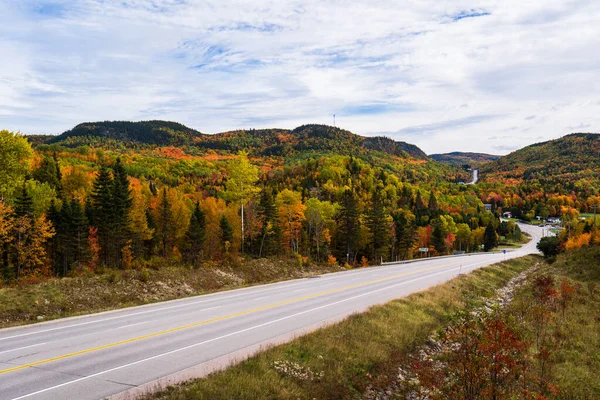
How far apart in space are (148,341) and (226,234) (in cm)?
4686

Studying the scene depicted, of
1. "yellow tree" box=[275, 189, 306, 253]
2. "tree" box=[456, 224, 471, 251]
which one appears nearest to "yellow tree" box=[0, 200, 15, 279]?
"yellow tree" box=[275, 189, 306, 253]

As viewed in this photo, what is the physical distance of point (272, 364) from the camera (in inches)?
493

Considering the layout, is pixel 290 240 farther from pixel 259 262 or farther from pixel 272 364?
pixel 272 364

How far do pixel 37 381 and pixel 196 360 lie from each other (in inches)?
174

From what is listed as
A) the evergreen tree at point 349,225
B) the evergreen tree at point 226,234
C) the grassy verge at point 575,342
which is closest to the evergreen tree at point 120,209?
→ the evergreen tree at point 226,234

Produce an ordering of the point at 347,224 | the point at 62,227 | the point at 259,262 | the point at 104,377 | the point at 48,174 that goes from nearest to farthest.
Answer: the point at 104,377, the point at 259,262, the point at 62,227, the point at 48,174, the point at 347,224

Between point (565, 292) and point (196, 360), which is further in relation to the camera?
point (565, 292)

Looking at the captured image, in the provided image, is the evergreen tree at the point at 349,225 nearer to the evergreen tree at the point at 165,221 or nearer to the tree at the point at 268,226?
the tree at the point at 268,226

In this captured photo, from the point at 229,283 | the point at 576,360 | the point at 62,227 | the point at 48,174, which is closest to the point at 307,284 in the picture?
the point at 229,283

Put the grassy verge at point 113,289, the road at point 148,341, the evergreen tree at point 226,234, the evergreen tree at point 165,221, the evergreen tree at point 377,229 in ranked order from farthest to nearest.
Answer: the evergreen tree at point 377,229 < the evergreen tree at point 165,221 < the evergreen tree at point 226,234 < the grassy verge at point 113,289 < the road at point 148,341

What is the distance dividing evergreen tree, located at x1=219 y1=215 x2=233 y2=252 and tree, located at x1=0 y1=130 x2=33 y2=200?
103 feet

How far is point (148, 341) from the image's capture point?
14.8 metres

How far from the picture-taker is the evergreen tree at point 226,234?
61250mm

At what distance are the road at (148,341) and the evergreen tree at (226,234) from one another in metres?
35.3
